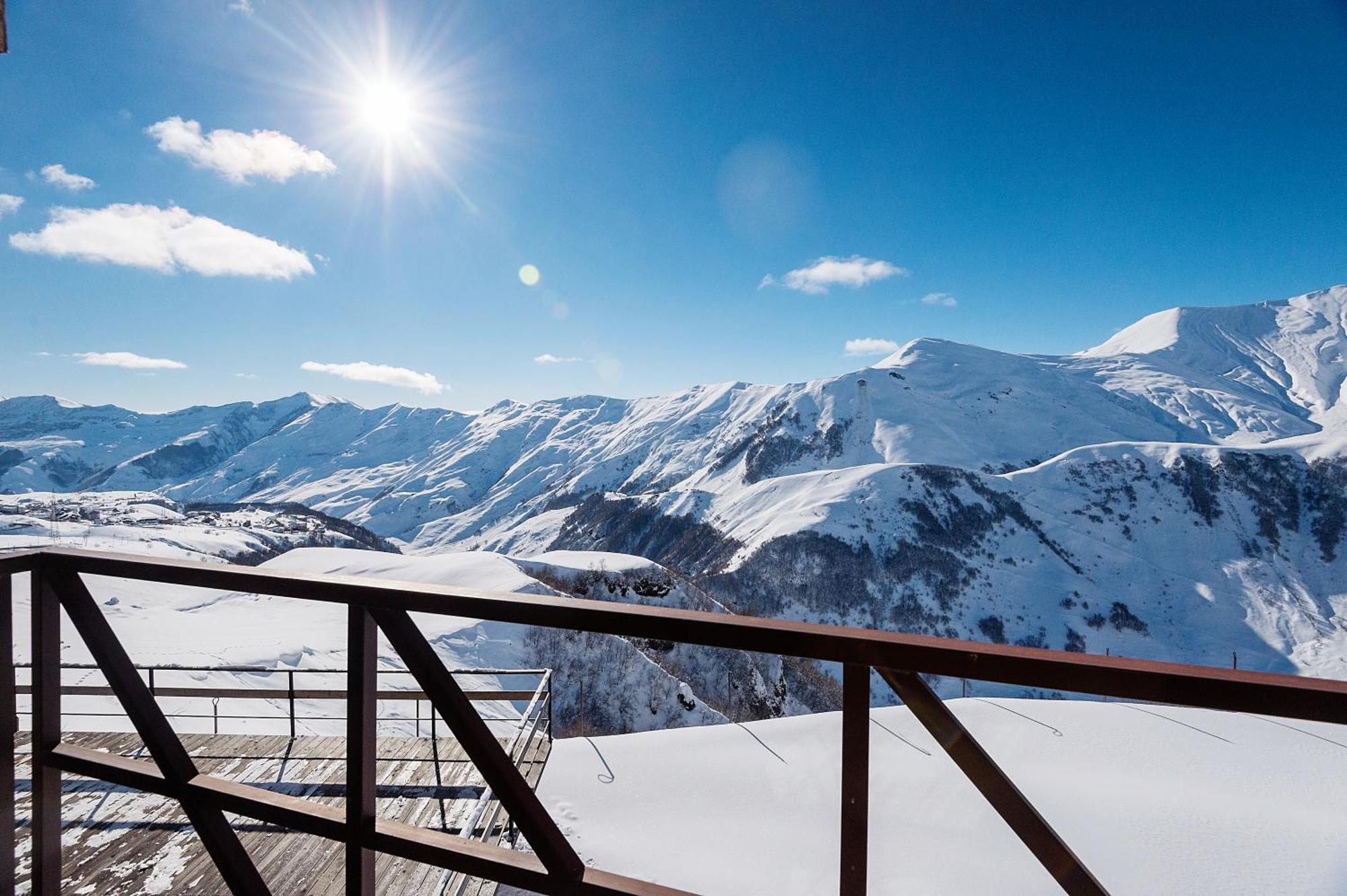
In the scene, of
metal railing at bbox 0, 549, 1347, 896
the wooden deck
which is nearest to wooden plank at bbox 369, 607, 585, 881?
metal railing at bbox 0, 549, 1347, 896

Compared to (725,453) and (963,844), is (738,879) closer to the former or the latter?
(963,844)

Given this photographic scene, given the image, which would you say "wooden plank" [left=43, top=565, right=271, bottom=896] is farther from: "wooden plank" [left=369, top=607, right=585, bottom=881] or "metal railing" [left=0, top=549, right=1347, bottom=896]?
"wooden plank" [left=369, top=607, right=585, bottom=881]

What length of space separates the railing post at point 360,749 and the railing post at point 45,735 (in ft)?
3.91

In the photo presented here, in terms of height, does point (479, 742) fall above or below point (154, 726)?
above

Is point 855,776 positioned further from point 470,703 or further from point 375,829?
point 375,829

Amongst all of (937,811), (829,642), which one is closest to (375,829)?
(829,642)

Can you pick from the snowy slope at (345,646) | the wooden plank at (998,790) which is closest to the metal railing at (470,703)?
the wooden plank at (998,790)

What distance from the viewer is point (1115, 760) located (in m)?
12.8

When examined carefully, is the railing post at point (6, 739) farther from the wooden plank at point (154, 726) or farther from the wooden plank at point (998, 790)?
the wooden plank at point (998, 790)

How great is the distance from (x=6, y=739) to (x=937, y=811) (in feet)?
34.7

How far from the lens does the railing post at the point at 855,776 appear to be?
152cm

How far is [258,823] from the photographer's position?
5793 millimetres

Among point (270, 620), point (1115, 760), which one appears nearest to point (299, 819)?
point (1115, 760)

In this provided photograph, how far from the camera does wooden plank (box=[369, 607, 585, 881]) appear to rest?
1.69 meters
